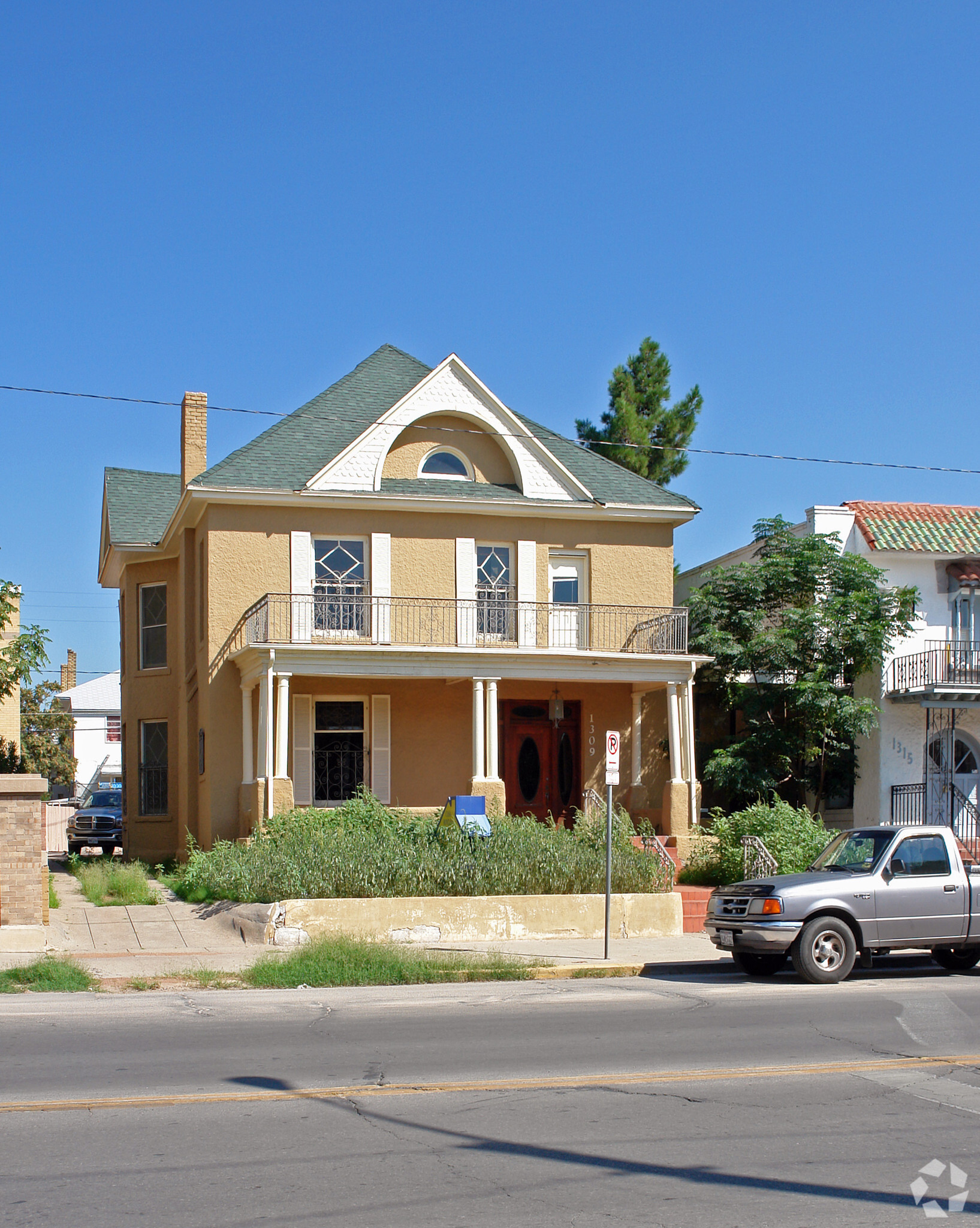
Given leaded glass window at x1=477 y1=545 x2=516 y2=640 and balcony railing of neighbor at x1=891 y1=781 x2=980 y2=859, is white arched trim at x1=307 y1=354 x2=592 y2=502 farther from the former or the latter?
balcony railing of neighbor at x1=891 y1=781 x2=980 y2=859

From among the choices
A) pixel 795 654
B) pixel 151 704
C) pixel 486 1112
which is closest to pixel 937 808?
pixel 795 654

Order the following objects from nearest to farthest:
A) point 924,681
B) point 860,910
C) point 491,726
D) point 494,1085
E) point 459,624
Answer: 1. point 494,1085
2. point 860,910
3. point 491,726
4. point 459,624
5. point 924,681

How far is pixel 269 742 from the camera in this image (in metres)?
21.8

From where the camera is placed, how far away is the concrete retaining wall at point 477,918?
1592cm

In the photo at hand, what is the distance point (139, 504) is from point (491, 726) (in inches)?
420

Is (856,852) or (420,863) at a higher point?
(856,852)

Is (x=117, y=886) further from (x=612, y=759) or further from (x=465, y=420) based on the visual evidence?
(x=465, y=420)

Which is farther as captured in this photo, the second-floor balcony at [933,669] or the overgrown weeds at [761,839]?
the second-floor balcony at [933,669]

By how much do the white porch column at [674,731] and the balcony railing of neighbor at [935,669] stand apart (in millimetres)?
4609

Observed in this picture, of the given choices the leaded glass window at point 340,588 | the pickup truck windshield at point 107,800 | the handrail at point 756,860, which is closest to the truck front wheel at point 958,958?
the handrail at point 756,860

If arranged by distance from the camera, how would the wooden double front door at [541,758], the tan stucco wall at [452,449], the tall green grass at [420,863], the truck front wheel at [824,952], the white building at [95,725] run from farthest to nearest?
1. the white building at [95,725]
2. the wooden double front door at [541,758]
3. the tan stucco wall at [452,449]
4. the tall green grass at [420,863]
5. the truck front wheel at [824,952]

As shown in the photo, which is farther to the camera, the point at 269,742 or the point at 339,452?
the point at 339,452

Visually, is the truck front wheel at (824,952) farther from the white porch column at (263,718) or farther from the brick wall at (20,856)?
the white porch column at (263,718)

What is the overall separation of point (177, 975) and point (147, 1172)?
7.62 metres
